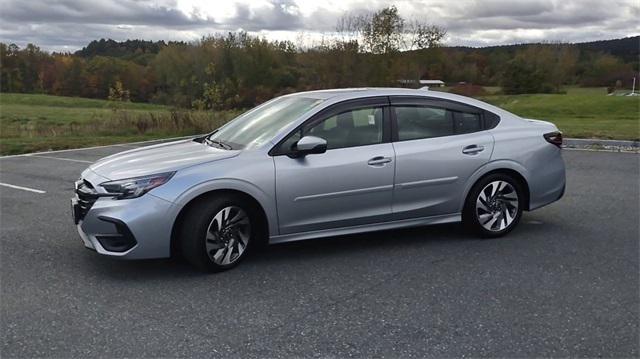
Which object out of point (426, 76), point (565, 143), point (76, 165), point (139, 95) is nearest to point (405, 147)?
point (76, 165)

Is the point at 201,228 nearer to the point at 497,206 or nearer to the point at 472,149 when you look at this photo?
the point at 472,149

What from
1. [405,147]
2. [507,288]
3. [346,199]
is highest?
[405,147]

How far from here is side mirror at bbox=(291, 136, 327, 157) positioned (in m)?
4.79

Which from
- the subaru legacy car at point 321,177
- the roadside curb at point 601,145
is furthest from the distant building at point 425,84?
the roadside curb at point 601,145

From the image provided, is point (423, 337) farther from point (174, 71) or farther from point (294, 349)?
point (174, 71)

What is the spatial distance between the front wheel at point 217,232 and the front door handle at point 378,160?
113 centimetres

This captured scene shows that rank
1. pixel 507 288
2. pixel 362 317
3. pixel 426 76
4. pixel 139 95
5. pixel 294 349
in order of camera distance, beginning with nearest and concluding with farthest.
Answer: pixel 294 349 → pixel 362 317 → pixel 507 288 → pixel 426 76 → pixel 139 95

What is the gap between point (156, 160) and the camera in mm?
4895

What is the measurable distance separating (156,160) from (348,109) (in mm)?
1752

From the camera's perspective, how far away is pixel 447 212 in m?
5.54

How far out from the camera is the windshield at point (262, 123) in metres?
5.20

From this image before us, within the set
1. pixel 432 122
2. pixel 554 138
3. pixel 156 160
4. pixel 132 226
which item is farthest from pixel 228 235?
pixel 554 138

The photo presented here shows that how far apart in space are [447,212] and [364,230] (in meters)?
0.88

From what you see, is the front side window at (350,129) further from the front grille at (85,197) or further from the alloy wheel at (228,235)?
the front grille at (85,197)
